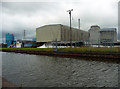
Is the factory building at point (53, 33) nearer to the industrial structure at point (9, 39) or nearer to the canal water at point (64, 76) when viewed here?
the industrial structure at point (9, 39)

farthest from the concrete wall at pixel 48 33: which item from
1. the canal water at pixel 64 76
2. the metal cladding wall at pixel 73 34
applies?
the canal water at pixel 64 76

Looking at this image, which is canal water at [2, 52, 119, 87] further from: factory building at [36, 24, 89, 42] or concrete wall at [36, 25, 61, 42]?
concrete wall at [36, 25, 61, 42]

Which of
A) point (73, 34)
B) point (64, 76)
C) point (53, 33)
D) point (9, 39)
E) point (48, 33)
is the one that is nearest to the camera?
point (64, 76)

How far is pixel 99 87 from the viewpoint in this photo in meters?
7.54

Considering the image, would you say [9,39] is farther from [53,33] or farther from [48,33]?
[53,33]

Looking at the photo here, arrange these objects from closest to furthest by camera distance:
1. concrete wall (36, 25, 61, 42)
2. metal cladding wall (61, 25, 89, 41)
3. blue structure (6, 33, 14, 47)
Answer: concrete wall (36, 25, 61, 42) → metal cladding wall (61, 25, 89, 41) → blue structure (6, 33, 14, 47)

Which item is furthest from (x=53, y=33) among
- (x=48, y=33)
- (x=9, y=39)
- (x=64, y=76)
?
(x=64, y=76)

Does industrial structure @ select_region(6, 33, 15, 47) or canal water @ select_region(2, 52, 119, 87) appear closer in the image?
canal water @ select_region(2, 52, 119, 87)

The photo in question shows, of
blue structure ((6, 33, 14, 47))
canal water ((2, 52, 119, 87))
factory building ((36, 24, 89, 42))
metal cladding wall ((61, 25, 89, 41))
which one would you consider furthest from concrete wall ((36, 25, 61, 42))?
canal water ((2, 52, 119, 87))

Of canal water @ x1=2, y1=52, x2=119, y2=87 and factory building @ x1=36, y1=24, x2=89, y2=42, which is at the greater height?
factory building @ x1=36, y1=24, x2=89, y2=42

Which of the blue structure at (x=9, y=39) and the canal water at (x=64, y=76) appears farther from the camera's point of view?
the blue structure at (x=9, y=39)

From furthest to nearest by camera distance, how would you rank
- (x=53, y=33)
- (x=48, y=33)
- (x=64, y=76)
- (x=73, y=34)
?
(x=73, y=34), (x=48, y=33), (x=53, y=33), (x=64, y=76)

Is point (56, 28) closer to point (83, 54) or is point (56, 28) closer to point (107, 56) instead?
point (83, 54)

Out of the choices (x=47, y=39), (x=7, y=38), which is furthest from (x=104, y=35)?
(x=7, y=38)
